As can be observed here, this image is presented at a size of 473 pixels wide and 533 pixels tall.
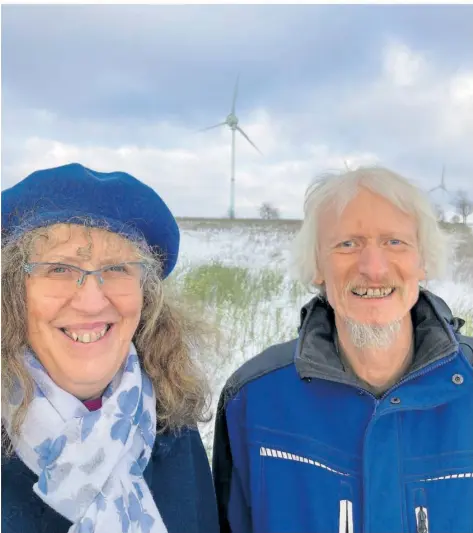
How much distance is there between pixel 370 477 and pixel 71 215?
1.12 metres

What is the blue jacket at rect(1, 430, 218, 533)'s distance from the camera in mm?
1428

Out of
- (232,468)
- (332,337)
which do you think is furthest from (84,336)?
(332,337)

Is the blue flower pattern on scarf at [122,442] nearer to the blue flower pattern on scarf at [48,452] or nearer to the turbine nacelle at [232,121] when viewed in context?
the blue flower pattern on scarf at [48,452]

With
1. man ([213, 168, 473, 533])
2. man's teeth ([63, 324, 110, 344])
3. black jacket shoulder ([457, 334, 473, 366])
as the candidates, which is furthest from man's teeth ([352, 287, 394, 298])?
man's teeth ([63, 324, 110, 344])

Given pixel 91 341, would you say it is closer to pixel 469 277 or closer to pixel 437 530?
pixel 437 530

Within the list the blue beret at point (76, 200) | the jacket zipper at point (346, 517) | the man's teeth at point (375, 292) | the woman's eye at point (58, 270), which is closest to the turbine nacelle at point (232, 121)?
the man's teeth at point (375, 292)

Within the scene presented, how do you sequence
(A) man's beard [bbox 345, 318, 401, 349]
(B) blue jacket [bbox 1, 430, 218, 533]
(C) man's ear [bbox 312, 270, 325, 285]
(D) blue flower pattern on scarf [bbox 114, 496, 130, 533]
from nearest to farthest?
1. (B) blue jacket [bbox 1, 430, 218, 533]
2. (D) blue flower pattern on scarf [bbox 114, 496, 130, 533]
3. (A) man's beard [bbox 345, 318, 401, 349]
4. (C) man's ear [bbox 312, 270, 325, 285]

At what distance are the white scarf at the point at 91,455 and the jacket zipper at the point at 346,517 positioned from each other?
532 millimetres

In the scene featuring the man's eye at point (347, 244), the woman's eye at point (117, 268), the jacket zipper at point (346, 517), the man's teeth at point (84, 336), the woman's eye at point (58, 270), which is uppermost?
the man's eye at point (347, 244)

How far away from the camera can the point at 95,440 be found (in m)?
1.52

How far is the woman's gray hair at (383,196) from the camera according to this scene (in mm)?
1918

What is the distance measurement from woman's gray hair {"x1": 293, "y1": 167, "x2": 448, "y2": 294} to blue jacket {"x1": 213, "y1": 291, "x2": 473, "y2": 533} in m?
0.17

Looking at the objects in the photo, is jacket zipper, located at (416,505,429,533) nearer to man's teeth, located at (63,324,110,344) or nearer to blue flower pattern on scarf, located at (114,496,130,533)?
blue flower pattern on scarf, located at (114,496,130,533)

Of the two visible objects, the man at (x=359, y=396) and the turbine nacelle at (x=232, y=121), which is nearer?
the man at (x=359, y=396)
